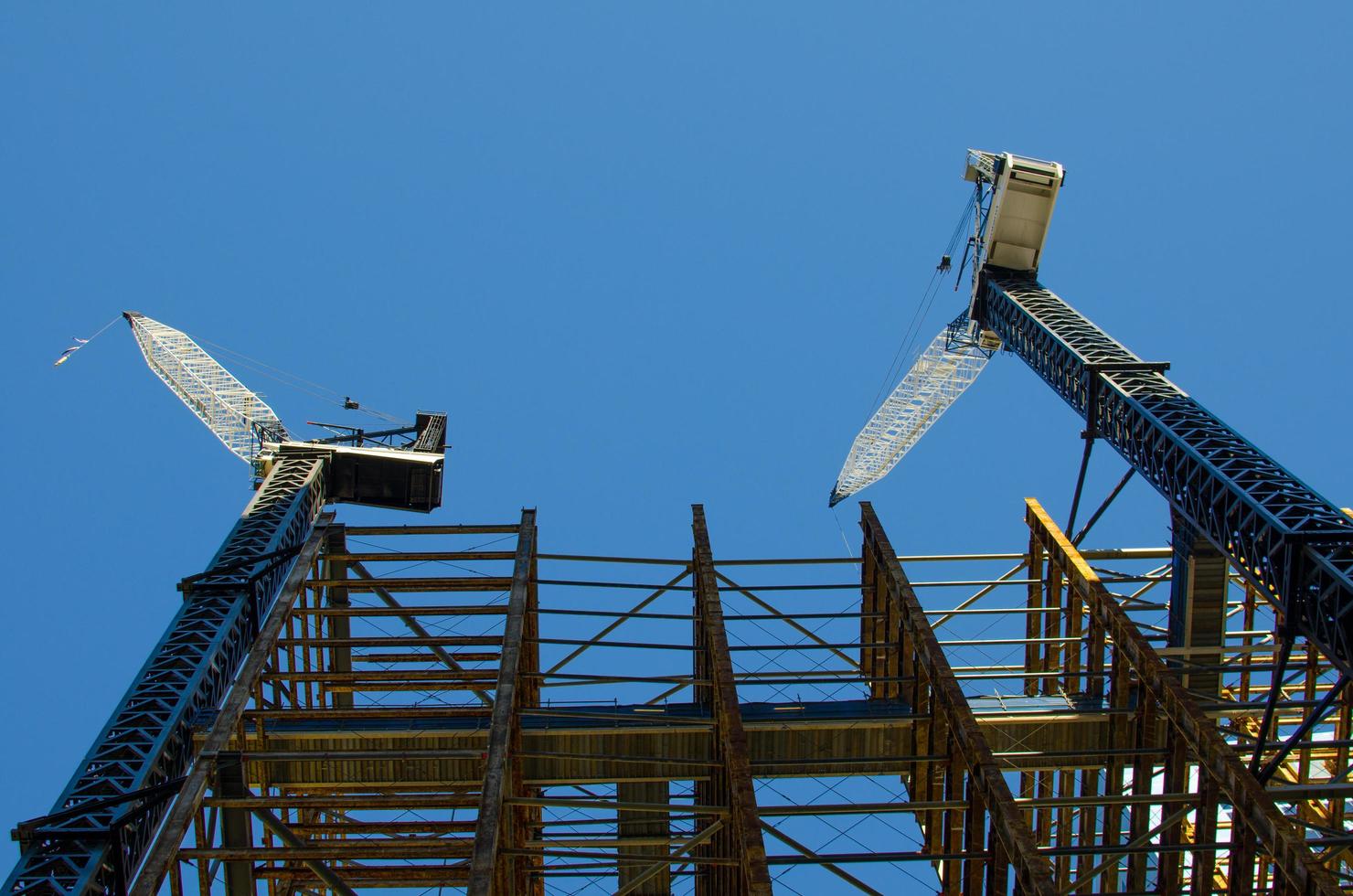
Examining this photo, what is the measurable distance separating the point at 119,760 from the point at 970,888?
18801 millimetres

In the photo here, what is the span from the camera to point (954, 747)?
107 feet

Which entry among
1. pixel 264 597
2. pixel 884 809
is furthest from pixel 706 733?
pixel 264 597

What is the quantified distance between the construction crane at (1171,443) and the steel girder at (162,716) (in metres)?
23.5

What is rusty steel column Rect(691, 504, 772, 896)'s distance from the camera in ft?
85.7

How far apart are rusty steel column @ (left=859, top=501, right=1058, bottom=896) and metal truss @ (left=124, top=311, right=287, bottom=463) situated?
4846cm

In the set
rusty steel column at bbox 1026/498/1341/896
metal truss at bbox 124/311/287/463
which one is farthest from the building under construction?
metal truss at bbox 124/311/287/463

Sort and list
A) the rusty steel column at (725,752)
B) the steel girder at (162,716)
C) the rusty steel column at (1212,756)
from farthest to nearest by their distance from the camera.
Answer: the steel girder at (162,716) → the rusty steel column at (1212,756) → the rusty steel column at (725,752)

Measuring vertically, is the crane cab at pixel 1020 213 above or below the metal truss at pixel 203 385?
above

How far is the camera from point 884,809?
3142 cm

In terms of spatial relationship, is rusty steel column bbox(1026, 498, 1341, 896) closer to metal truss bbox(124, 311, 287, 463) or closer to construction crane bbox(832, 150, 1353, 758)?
construction crane bbox(832, 150, 1353, 758)

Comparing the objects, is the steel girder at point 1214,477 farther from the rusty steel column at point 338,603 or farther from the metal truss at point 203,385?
the metal truss at point 203,385

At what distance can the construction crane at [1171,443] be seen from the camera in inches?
1234

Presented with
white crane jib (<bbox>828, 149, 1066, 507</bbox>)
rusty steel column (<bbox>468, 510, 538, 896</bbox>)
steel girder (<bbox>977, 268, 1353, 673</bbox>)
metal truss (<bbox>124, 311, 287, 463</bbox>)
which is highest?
white crane jib (<bbox>828, 149, 1066, 507</bbox>)

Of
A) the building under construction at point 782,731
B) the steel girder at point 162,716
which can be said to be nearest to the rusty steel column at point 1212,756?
the building under construction at point 782,731
